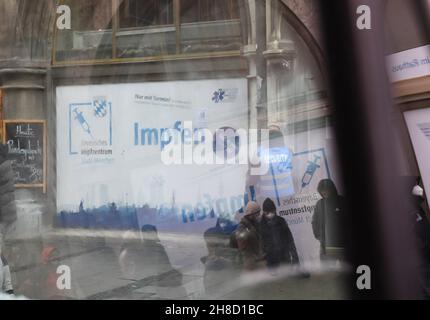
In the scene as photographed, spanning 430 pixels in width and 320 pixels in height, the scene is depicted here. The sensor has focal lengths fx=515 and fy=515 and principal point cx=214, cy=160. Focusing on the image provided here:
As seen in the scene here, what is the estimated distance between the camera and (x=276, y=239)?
1.81 m

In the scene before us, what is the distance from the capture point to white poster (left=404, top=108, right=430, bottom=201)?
1740 millimetres

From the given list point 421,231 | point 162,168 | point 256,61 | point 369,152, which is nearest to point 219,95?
point 256,61

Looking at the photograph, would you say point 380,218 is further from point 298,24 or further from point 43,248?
point 43,248

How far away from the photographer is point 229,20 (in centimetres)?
184

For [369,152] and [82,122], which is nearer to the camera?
[369,152]

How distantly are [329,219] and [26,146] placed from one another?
1.12 meters

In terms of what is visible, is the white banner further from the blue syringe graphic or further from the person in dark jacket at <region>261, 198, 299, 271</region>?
the person in dark jacket at <region>261, 198, 299, 271</region>

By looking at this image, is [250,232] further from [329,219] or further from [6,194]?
[6,194]

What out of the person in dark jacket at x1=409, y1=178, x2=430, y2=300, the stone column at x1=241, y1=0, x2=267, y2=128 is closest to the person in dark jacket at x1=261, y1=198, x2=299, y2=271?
the stone column at x1=241, y1=0, x2=267, y2=128

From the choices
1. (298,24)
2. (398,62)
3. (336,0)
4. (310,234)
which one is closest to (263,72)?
(298,24)

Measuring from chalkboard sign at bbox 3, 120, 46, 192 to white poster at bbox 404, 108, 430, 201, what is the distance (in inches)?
51.4

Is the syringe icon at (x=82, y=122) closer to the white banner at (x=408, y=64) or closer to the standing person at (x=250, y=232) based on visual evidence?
the standing person at (x=250, y=232)

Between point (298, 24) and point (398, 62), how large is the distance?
37 cm
